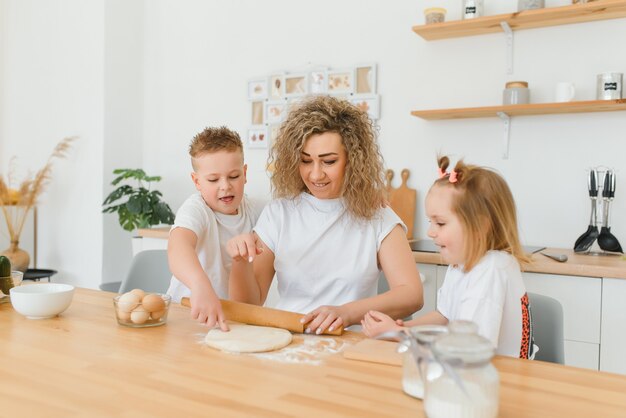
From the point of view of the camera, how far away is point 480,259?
4.24 feet

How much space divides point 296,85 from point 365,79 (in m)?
0.44

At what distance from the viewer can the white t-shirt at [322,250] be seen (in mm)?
1601

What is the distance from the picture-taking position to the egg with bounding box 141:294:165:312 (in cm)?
127

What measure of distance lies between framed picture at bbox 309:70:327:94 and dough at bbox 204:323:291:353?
2.30 m

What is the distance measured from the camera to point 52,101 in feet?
13.3

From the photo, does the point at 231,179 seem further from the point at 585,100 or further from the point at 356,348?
the point at 585,100

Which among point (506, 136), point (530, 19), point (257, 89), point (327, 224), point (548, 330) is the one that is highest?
point (530, 19)

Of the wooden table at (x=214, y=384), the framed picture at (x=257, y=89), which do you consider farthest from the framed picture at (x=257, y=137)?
the wooden table at (x=214, y=384)

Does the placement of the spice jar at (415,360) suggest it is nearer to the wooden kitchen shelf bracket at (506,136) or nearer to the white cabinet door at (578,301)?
the white cabinet door at (578,301)

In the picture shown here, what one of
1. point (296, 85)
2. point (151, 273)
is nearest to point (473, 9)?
point (296, 85)

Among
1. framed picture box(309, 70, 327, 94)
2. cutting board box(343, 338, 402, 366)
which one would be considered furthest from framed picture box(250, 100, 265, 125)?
cutting board box(343, 338, 402, 366)

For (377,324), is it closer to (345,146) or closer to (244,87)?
(345,146)

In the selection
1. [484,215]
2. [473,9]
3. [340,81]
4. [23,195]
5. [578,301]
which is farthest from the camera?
[23,195]

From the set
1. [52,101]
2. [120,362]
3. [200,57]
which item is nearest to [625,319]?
[120,362]
